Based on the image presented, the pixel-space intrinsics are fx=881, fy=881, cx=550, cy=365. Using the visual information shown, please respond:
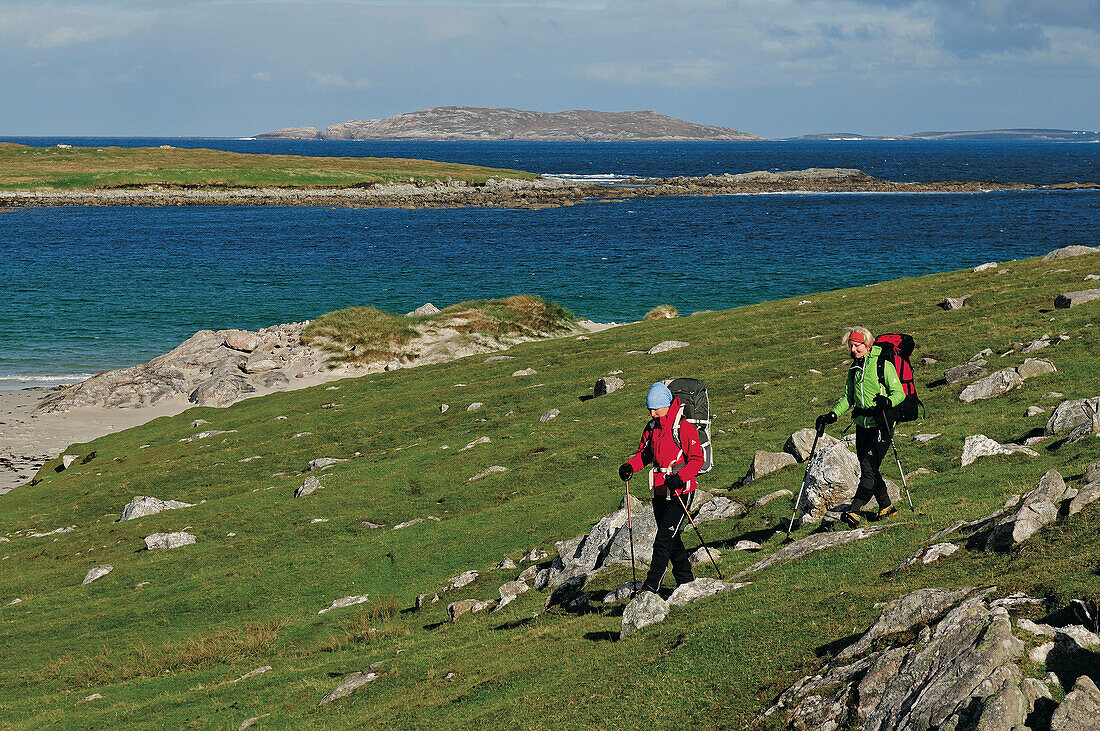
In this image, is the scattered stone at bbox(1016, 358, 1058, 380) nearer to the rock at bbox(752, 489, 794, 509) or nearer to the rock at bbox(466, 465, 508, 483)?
the rock at bbox(752, 489, 794, 509)

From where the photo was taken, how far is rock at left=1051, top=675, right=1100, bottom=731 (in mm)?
8203

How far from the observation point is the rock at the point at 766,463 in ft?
78.2

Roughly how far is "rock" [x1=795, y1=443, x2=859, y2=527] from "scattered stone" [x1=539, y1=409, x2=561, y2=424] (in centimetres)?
1783

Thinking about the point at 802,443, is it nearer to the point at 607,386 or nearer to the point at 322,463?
the point at 607,386

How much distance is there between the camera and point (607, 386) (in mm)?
39000

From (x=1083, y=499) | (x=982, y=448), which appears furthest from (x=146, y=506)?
(x=1083, y=499)

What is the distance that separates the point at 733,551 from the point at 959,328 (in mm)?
23797

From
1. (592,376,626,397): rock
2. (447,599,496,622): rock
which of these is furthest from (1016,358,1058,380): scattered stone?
(447,599,496,622): rock

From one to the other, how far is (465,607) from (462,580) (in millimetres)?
2348

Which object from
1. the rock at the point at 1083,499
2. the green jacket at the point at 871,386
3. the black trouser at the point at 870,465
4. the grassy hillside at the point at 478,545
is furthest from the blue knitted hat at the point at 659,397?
the rock at the point at 1083,499

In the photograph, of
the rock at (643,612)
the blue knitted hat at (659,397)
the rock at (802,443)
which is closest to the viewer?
the rock at (643,612)

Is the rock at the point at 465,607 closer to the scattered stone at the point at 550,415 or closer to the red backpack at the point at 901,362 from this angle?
the red backpack at the point at 901,362

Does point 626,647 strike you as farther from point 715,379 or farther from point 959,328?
point 959,328

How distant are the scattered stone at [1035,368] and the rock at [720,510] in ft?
38.1
